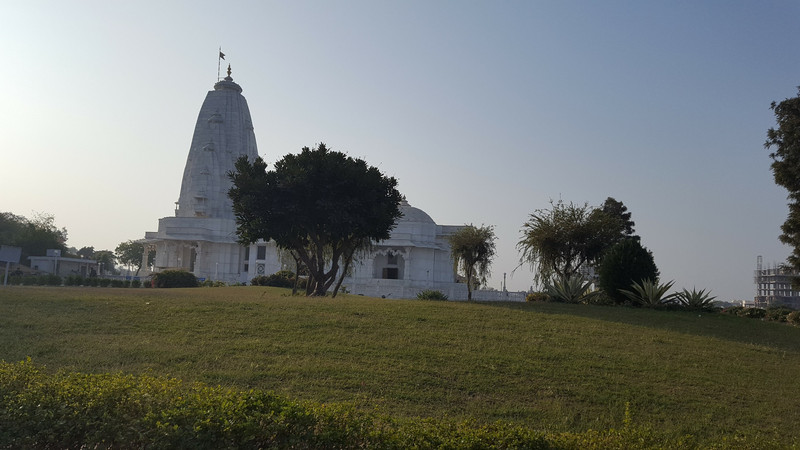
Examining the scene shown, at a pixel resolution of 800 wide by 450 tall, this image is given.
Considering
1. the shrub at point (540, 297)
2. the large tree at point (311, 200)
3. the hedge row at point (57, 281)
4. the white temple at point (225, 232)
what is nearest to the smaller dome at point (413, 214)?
the white temple at point (225, 232)

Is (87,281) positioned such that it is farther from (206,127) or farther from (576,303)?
(206,127)

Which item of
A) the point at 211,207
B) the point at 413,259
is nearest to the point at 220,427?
the point at 413,259

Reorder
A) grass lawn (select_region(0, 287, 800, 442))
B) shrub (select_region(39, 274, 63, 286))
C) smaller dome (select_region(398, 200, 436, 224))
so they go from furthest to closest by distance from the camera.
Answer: smaller dome (select_region(398, 200, 436, 224))
shrub (select_region(39, 274, 63, 286))
grass lawn (select_region(0, 287, 800, 442))

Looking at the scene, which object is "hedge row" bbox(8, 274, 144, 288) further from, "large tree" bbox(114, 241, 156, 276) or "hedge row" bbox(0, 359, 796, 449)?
"large tree" bbox(114, 241, 156, 276)

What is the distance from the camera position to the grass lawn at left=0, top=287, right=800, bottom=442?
30.2ft

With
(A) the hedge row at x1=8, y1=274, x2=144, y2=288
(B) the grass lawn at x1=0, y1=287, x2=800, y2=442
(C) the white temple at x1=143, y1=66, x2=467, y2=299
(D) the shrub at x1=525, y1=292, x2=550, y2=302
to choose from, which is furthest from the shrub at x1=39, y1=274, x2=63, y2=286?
(D) the shrub at x1=525, y1=292, x2=550, y2=302

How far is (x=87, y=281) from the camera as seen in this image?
125 feet

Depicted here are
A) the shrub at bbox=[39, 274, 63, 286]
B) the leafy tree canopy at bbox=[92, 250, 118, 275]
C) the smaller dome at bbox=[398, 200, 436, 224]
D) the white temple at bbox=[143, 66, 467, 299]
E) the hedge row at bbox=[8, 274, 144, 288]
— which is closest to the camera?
the hedge row at bbox=[8, 274, 144, 288]

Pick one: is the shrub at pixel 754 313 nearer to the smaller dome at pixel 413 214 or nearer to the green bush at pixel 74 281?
the green bush at pixel 74 281

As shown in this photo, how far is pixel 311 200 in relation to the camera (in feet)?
85.8

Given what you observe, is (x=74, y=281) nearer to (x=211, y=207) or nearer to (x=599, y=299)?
(x=599, y=299)

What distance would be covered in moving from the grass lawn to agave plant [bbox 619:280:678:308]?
3615 mm

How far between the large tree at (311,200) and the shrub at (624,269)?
31.1 feet

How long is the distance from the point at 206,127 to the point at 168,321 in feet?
195
